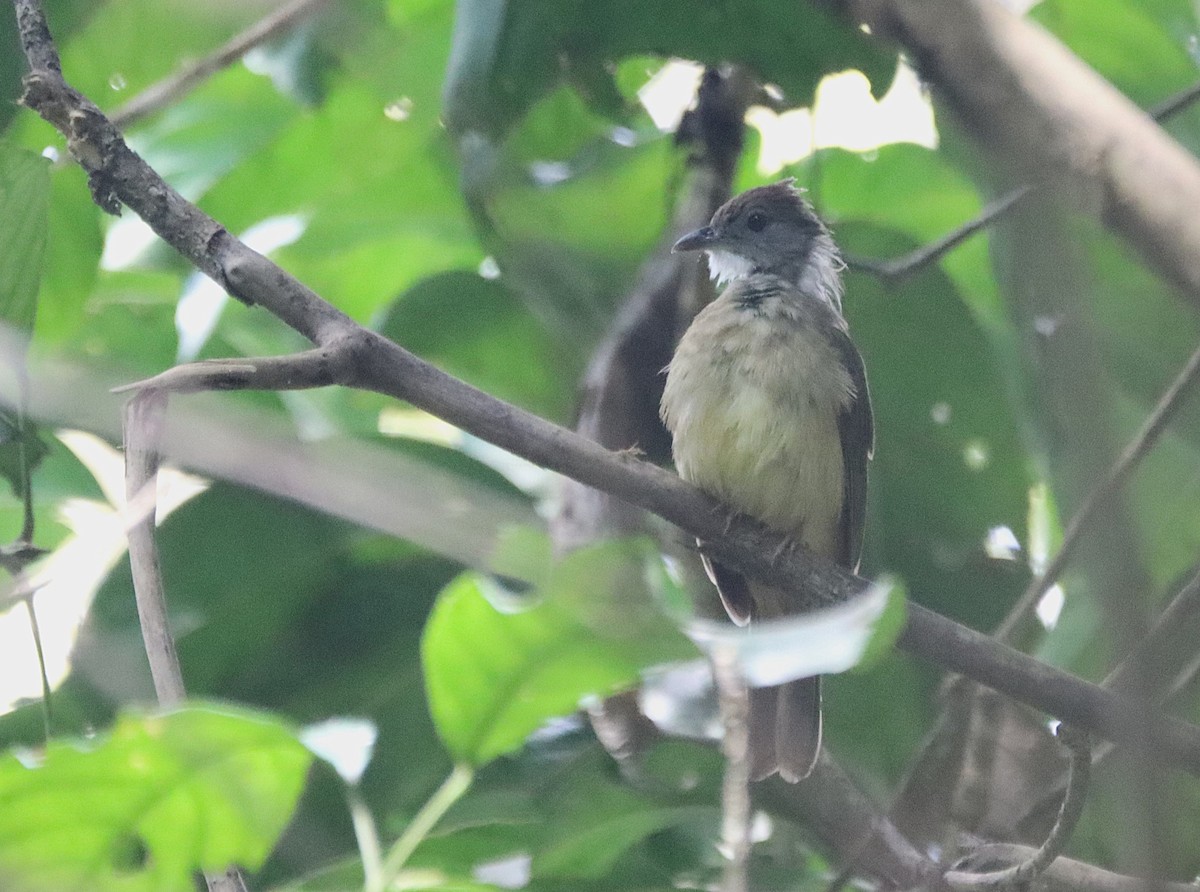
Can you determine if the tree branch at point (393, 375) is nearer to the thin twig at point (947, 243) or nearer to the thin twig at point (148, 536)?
the thin twig at point (148, 536)

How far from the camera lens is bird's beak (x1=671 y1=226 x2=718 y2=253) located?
11.6 feet

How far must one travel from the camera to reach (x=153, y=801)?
55.2 inches

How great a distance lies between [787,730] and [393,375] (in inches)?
62.8

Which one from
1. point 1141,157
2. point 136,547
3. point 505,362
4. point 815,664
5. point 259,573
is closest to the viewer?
point 815,664

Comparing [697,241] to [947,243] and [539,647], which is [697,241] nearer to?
[947,243]

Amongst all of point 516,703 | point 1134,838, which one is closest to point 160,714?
point 516,703

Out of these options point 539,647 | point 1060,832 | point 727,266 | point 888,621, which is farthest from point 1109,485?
point 727,266

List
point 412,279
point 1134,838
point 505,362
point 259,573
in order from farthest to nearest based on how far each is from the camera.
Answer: point 412,279, point 505,362, point 259,573, point 1134,838

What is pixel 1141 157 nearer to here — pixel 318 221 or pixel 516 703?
pixel 516 703

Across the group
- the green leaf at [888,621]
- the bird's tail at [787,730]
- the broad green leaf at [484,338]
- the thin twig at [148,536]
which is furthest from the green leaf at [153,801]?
the broad green leaf at [484,338]

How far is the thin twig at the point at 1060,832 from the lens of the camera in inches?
76.0

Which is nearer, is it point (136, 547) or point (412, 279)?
point (136, 547)

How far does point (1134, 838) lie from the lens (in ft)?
3.25

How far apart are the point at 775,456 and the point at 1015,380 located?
0.63m
